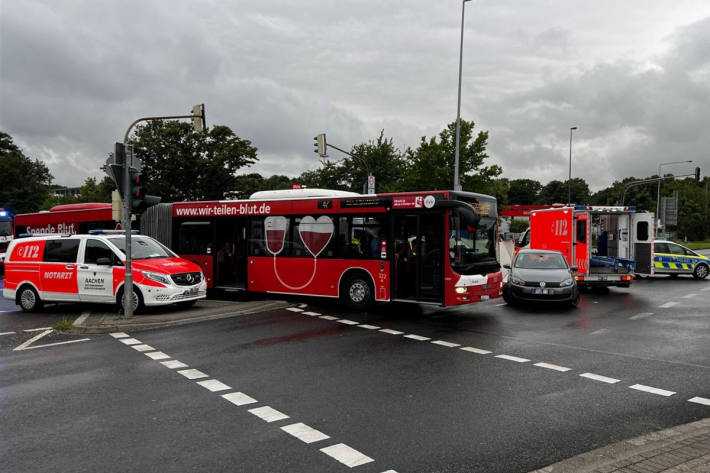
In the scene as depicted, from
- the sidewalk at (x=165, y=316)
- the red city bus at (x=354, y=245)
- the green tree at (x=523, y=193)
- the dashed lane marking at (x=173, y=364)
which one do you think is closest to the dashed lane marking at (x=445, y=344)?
the red city bus at (x=354, y=245)

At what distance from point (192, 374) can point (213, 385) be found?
29.0 inches

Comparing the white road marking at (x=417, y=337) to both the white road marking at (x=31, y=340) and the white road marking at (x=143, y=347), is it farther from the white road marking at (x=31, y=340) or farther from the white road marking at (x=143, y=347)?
the white road marking at (x=31, y=340)

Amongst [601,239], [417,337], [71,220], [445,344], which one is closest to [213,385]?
[445,344]

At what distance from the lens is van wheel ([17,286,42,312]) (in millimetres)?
13875

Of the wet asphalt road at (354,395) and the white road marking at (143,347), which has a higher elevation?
the wet asphalt road at (354,395)

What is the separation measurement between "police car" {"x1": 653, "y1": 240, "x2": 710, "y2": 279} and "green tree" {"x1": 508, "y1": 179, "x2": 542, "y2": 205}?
138 metres

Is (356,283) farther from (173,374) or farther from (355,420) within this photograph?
(355,420)

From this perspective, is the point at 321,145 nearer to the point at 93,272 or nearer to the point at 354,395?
the point at 93,272

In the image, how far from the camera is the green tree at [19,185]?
61.0 metres

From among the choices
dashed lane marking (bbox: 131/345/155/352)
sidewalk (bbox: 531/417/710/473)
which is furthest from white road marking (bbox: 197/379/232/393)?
sidewalk (bbox: 531/417/710/473)

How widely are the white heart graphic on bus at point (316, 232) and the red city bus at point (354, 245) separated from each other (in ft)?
0.09

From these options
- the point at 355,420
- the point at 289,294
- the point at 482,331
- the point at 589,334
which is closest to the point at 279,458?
the point at 355,420

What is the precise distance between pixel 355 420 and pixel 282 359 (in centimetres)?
299

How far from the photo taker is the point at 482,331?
35.6 feet
